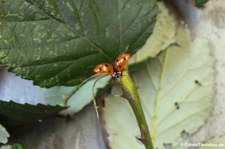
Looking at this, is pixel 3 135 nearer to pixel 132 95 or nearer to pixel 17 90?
pixel 17 90

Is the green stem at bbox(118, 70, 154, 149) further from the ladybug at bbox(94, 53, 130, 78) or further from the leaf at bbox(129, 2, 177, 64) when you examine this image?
the leaf at bbox(129, 2, 177, 64)

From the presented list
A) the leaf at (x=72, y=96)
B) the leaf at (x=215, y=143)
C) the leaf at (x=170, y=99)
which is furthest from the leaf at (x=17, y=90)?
the leaf at (x=215, y=143)

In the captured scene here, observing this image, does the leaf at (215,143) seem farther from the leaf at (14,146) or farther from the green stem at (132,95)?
the leaf at (14,146)

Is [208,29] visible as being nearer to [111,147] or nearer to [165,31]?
[165,31]

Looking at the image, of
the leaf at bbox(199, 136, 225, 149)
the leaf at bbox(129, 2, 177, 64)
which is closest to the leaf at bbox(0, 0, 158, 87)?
the leaf at bbox(129, 2, 177, 64)

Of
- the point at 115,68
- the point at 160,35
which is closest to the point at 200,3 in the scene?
the point at 160,35

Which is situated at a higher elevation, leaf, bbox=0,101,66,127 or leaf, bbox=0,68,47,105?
leaf, bbox=0,68,47,105

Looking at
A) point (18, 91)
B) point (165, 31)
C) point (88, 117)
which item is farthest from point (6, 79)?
point (165, 31)
